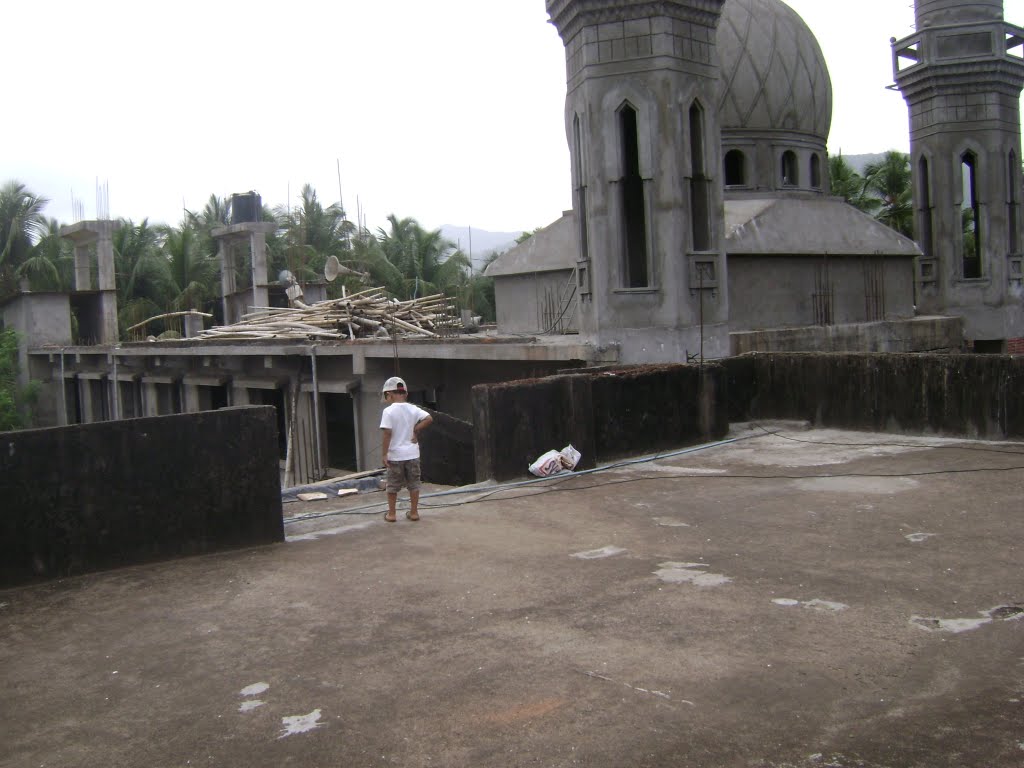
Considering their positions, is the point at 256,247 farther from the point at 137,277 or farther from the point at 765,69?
the point at 765,69

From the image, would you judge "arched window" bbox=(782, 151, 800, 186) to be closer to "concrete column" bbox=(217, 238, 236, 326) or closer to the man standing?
the man standing

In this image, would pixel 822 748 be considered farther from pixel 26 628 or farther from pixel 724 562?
pixel 26 628

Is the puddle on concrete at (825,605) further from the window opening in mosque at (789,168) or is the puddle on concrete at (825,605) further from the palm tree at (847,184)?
the palm tree at (847,184)

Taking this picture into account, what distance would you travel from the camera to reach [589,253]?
15.9 metres

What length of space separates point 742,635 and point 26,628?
437 centimetres

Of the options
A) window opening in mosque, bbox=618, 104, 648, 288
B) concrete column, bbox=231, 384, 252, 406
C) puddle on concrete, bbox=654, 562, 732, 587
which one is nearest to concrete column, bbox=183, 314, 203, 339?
concrete column, bbox=231, 384, 252, 406

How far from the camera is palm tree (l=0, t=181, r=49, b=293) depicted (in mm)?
39438

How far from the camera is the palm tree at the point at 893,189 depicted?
41219 millimetres

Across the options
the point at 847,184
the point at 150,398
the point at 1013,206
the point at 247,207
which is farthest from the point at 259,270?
the point at 847,184

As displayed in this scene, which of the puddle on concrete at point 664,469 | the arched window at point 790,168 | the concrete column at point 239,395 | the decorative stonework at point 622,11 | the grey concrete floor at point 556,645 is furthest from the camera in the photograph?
the arched window at point 790,168

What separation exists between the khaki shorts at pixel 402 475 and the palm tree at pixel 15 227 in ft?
118

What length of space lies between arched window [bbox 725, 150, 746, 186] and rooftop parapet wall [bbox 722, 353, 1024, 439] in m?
10.2

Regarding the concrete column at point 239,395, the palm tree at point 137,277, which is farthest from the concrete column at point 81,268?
the concrete column at point 239,395

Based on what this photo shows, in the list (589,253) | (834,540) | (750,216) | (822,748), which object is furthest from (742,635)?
(750,216)
